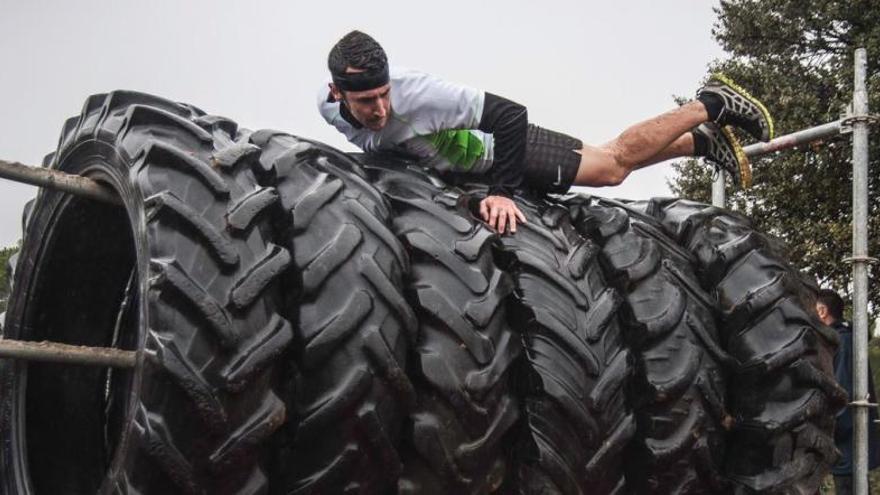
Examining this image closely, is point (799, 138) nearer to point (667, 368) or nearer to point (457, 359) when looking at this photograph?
point (667, 368)

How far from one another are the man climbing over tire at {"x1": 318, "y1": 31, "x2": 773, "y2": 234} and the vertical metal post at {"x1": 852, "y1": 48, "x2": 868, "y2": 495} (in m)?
1.32

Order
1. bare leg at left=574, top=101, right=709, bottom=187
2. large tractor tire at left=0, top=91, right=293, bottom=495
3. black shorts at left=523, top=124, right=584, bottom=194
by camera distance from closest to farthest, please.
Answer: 1. large tractor tire at left=0, top=91, right=293, bottom=495
2. black shorts at left=523, top=124, right=584, bottom=194
3. bare leg at left=574, top=101, right=709, bottom=187

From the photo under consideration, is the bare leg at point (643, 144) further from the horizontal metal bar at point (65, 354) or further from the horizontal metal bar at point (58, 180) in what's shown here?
the horizontal metal bar at point (65, 354)

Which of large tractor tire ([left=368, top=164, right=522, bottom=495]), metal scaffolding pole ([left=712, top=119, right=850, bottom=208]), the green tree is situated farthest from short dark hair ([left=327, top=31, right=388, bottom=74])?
the green tree

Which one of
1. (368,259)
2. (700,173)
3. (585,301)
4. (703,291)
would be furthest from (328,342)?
(700,173)

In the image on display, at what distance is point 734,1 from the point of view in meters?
17.6

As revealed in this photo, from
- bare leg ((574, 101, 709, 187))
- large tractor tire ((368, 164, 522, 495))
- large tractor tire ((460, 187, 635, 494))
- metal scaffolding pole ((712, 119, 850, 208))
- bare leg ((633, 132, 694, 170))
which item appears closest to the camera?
large tractor tire ((368, 164, 522, 495))

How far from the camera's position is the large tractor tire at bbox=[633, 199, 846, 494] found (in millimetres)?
2869

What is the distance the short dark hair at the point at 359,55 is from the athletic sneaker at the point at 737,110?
1541mm

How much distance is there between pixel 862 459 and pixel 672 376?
213 cm

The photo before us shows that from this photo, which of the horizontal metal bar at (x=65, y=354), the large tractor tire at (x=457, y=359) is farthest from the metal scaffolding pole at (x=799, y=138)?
the horizontal metal bar at (x=65, y=354)

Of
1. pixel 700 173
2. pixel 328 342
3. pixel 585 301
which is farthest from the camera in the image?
pixel 700 173

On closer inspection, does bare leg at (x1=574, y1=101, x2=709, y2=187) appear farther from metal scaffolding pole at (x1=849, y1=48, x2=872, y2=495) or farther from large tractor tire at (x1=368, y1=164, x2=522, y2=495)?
large tractor tire at (x1=368, y1=164, x2=522, y2=495)

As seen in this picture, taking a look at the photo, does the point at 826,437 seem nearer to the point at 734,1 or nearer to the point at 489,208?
the point at 489,208
